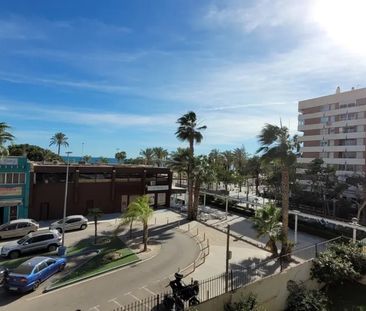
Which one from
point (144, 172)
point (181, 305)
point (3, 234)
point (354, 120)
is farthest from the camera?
point (354, 120)

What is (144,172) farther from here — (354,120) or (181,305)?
(354,120)

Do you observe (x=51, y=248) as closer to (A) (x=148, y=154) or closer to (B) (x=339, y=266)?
(B) (x=339, y=266)

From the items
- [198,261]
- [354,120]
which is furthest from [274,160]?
[354,120]

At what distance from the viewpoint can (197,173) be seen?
40969 millimetres

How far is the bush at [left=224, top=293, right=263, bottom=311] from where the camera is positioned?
16094 mm

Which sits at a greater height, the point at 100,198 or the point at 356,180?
the point at 356,180

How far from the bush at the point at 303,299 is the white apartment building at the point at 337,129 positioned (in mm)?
42391

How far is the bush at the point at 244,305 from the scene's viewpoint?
52.8 feet

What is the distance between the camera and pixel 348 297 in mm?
21125

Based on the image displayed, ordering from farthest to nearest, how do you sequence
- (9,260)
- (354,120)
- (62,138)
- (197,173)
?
1. (62,138)
2. (354,120)
3. (197,173)
4. (9,260)

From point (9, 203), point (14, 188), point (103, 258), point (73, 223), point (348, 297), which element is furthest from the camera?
point (14, 188)

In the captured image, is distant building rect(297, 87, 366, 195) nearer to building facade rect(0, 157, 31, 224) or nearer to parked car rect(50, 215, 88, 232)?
parked car rect(50, 215, 88, 232)

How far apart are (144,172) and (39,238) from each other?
21.5 m

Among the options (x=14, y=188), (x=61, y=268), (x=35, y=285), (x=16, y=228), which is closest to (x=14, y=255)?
(x=61, y=268)
